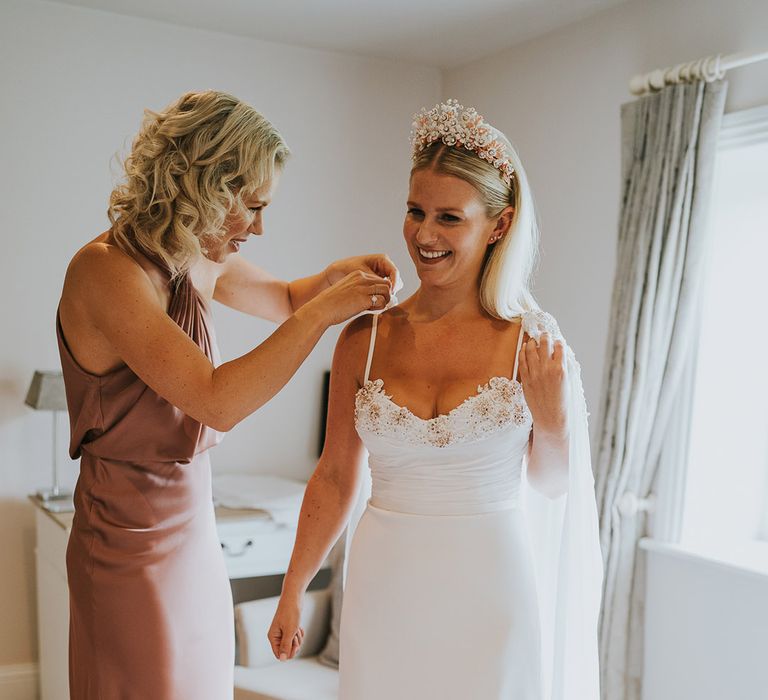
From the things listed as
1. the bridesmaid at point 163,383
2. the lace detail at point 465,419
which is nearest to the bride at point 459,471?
the lace detail at point 465,419

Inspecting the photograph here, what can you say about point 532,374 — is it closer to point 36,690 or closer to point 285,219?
point 285,219

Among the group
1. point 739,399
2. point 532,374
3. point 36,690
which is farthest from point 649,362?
point 36,690

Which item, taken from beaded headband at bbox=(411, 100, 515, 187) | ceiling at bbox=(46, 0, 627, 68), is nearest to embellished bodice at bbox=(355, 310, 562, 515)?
beaded headband at bbox=(411, 100, 515, 187)

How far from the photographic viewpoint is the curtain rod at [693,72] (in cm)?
272

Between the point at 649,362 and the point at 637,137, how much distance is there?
2.45 feet

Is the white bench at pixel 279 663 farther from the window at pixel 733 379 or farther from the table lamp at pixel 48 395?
the window at pixel 733 379

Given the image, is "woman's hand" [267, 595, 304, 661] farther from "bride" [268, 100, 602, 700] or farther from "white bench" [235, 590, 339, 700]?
"white bench" [235, 590, 339, 700]

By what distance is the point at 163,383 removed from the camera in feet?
5.23

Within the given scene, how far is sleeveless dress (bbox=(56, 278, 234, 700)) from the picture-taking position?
1.71 meters

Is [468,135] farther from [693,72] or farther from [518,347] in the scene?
[693,72]

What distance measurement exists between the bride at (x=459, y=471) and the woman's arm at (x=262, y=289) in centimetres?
32

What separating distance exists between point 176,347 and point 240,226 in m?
0.28

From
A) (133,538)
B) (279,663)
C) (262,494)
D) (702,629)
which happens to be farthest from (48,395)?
(702,629)

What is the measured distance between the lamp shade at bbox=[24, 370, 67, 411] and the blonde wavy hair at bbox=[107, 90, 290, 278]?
1.87 meters
